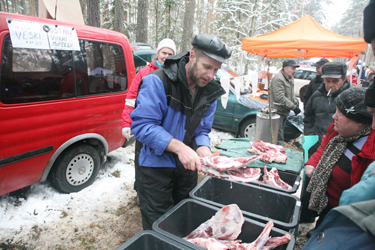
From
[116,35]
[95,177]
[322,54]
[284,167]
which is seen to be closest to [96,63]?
[116,35]

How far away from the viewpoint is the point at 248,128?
21.0 feet

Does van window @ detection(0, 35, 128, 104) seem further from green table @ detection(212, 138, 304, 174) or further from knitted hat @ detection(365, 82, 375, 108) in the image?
knitted hat @ detection(365, 82, 375, 108)

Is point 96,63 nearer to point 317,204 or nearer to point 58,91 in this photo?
point 58,91

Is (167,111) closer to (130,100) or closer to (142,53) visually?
(130,100)

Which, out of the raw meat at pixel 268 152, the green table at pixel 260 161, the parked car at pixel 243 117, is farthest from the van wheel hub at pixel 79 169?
the parked car at pixel 243 117

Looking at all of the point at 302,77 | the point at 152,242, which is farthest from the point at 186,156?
the point at 302,77

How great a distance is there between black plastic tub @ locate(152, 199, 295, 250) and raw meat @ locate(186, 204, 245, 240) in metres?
0.07

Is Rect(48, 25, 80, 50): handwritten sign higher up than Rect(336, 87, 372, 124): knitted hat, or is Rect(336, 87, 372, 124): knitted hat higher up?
Rect(48, 25, 80, 50): handwritten sign

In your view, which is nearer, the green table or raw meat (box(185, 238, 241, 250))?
raw meat (box(185, 238, 241, 250))

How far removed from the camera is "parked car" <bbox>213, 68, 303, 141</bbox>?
20.7 feet

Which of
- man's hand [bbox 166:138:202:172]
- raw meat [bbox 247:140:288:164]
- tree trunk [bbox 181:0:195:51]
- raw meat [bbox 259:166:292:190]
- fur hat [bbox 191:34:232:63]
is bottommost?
raw meat [bbox 259:166:292:190]

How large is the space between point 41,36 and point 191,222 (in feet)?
9.66

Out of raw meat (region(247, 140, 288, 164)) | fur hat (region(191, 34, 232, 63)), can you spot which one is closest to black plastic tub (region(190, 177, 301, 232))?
raw meat (region(247, 140, 288, 164))

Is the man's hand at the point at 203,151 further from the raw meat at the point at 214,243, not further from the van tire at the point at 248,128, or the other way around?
the van tire at the point at 248,128
